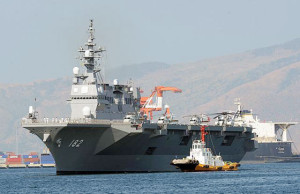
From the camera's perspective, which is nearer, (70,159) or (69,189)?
(69,189)

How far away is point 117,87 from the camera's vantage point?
6550 cm

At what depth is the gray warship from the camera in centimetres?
5875

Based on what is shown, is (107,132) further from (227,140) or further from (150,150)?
(227,140)

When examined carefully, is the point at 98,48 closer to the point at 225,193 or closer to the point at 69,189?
the point at 69,189

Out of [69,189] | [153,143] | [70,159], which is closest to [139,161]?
[153,143]

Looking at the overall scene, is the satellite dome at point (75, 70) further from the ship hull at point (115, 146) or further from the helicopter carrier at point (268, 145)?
the helicopter carrier at point (268, 145)

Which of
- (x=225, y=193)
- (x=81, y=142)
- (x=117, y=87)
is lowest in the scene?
(x=225, y=193)

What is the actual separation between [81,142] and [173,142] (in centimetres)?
910

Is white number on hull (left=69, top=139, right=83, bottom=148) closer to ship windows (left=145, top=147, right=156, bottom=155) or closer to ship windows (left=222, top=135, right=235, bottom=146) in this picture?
ship windows (left=145, top=147, right=156, bottom=155)

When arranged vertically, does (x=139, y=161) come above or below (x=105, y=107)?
below

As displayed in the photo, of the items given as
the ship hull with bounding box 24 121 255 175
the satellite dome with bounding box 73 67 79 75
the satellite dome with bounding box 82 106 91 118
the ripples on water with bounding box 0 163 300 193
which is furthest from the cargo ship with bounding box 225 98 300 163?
the ripples on water with bounding box 0 163 300 193

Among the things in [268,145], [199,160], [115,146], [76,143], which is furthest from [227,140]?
[268,145]

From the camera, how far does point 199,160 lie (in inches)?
2514

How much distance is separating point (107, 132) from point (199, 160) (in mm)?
8629
